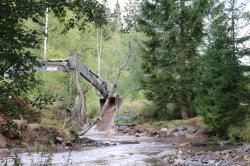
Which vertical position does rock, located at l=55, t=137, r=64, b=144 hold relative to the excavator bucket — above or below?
below

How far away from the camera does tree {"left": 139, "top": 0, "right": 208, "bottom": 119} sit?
105ft

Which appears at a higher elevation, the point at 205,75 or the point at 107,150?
the point at 205,75

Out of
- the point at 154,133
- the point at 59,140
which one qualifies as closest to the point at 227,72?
the point at 154,133

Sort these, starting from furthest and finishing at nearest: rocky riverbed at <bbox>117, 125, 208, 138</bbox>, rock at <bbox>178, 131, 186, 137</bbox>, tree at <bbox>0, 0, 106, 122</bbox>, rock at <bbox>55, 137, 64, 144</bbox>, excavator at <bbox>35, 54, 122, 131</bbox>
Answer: rock at <bbox>178, 131, 186, 137</bbox> → rocky riverbed at <bbox>117, 125, 208, 138</bbox> → excavator at <bbox>35, 54, 122, 131</bbox> → rock at <bbox>55, 137, 64, 144</bbox> → tree at <bbox>0, 0, 106, 122</bbox>

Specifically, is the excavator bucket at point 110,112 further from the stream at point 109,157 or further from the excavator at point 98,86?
the stream at point 109,157

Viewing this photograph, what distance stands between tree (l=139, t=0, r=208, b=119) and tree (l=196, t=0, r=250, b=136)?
26.5 feet

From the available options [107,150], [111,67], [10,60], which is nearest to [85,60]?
[111,67]

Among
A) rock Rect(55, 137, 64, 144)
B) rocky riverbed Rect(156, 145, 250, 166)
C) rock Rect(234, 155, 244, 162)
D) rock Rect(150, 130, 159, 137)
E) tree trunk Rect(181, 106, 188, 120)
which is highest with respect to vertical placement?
tree trunk Rect(181, 106, 188, 120)

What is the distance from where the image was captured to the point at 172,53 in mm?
32469

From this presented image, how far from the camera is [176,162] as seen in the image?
45.9 feet

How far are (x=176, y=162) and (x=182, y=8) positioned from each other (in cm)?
1999

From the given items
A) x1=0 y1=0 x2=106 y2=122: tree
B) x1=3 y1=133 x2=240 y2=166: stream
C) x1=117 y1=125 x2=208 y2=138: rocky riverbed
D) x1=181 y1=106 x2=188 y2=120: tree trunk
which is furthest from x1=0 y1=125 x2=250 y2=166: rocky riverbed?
x1=181 y1=106 x2=188 y2=120: tree trunk

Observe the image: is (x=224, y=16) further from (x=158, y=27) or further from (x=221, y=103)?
(x=158, y=27)

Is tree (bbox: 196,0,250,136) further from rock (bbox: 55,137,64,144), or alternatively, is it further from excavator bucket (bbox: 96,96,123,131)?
rock (bbox: 55,137,64,144)
